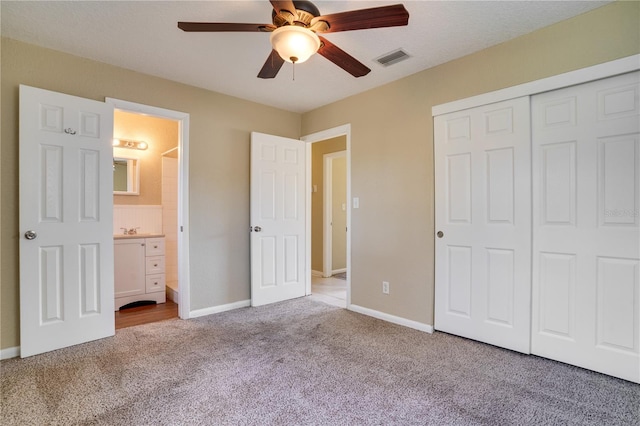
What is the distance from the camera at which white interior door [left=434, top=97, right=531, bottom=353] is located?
2.43 meters

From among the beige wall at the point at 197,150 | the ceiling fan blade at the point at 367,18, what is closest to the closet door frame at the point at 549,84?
the ceiling fan blade at the point at 367,18

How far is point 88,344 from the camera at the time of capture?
261 cm

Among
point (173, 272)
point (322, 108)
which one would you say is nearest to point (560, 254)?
point (322, 108)

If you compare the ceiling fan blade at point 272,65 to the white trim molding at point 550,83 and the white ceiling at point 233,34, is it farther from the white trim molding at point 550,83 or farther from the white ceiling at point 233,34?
the white trim molding at point 550,83

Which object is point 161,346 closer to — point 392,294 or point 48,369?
point 48,369

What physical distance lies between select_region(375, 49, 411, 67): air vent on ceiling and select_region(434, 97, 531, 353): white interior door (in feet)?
2.02

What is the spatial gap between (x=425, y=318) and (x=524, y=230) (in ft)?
3.80

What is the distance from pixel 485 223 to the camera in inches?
103

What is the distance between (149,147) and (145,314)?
232 centimetres

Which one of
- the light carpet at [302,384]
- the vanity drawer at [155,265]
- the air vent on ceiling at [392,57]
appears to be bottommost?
the light carpet at [302,384]

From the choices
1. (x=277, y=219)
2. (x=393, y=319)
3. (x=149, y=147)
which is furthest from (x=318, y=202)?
(x=393, y=319)

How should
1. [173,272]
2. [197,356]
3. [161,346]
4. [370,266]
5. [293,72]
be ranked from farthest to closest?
1. [173,272]
2. [370,266]
3. [293,72]
4. [161,346]
5. [197,356]

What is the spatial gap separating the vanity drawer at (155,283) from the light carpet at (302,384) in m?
1.22

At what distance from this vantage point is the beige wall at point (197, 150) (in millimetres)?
2404
